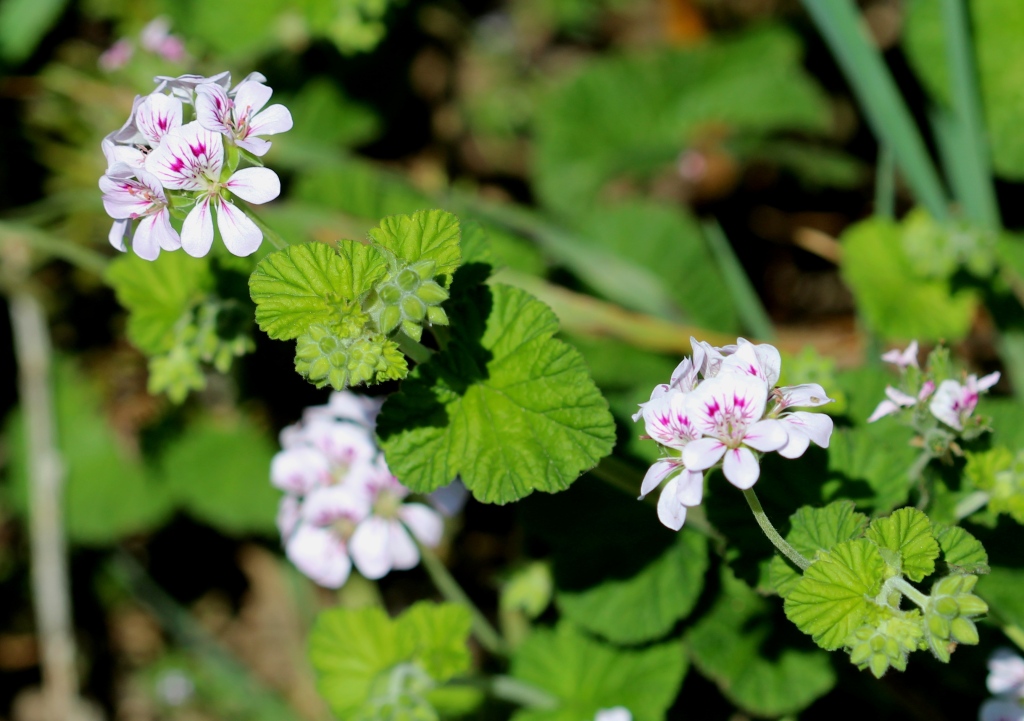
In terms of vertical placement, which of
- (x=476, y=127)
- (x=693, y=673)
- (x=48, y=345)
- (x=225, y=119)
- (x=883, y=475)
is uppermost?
(x=225, y=119)

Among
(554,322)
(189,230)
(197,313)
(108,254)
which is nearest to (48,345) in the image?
(108,254)

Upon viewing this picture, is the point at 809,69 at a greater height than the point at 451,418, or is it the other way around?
the point at 451,418

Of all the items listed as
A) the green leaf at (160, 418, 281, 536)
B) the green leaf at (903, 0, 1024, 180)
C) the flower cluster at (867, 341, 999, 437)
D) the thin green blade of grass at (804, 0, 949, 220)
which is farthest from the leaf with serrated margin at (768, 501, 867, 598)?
the green leaf at (160, 418, 281, 536)

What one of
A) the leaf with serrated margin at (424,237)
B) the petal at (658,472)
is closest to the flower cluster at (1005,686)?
the petal at (658,472)

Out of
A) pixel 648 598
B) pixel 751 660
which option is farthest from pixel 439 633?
pixel 751 660

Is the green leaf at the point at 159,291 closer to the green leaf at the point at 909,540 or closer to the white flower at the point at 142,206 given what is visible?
the white flower at the point at 142,206

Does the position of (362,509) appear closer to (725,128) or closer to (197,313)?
(197,313)

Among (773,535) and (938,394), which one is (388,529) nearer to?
(773,535)
